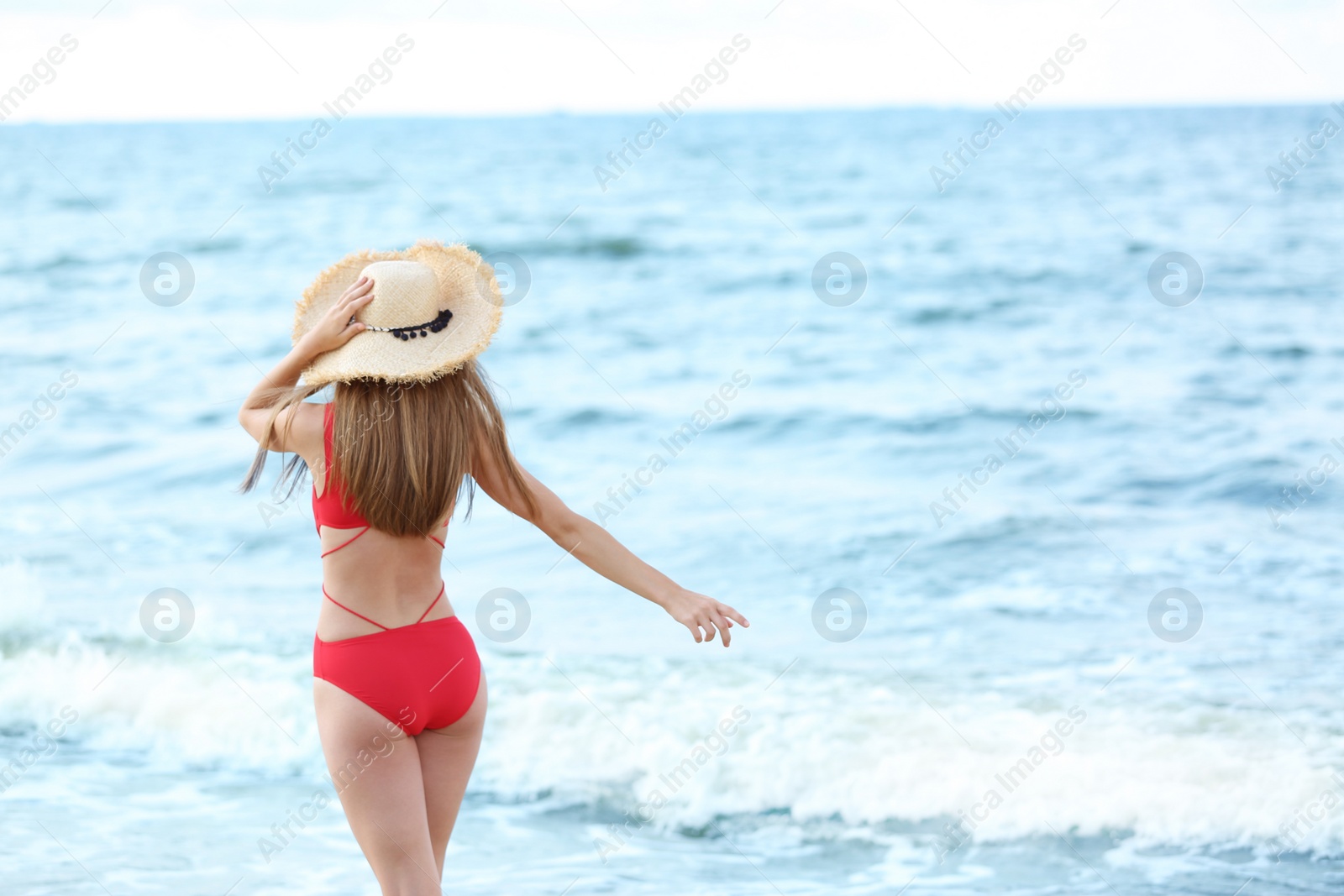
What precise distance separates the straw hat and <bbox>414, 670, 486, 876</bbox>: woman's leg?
705 millimetres

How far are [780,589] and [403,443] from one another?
479 centimetres

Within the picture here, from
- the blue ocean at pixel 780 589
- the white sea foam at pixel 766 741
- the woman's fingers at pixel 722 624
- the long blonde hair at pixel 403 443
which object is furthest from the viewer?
the white sea foam at pixel 766 741

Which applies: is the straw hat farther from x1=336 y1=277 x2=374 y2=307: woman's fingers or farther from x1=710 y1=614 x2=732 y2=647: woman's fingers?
x1=710 y1=614 x2=732 y2=647: woman's fingers

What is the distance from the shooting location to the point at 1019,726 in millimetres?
5082

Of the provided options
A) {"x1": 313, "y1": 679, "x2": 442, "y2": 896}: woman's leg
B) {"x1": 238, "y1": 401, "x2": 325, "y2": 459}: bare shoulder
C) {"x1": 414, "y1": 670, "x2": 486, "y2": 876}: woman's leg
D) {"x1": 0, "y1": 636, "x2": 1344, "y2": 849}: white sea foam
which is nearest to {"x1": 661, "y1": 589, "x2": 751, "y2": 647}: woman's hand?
{"x1": 414, "y1": 670, "x2": 486, "y2": 876}: woman's leg

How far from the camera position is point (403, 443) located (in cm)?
226

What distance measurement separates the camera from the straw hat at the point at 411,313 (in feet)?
7.39

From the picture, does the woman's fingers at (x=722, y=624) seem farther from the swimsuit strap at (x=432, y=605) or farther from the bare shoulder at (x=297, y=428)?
the bare shoulder at (x=297, y=428)

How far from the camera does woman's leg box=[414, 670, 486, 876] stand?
249 centimetres

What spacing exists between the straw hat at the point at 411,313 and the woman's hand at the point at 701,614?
2.20 feet

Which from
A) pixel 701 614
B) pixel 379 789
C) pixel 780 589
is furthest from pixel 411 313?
pixel 780 589

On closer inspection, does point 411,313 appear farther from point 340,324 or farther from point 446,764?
point 446,764

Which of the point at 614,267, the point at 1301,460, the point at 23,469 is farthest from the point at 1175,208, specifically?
the point at 23,469

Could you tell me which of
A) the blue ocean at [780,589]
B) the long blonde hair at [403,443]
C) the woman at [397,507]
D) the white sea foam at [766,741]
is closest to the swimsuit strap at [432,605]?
the woman at [397,507]
